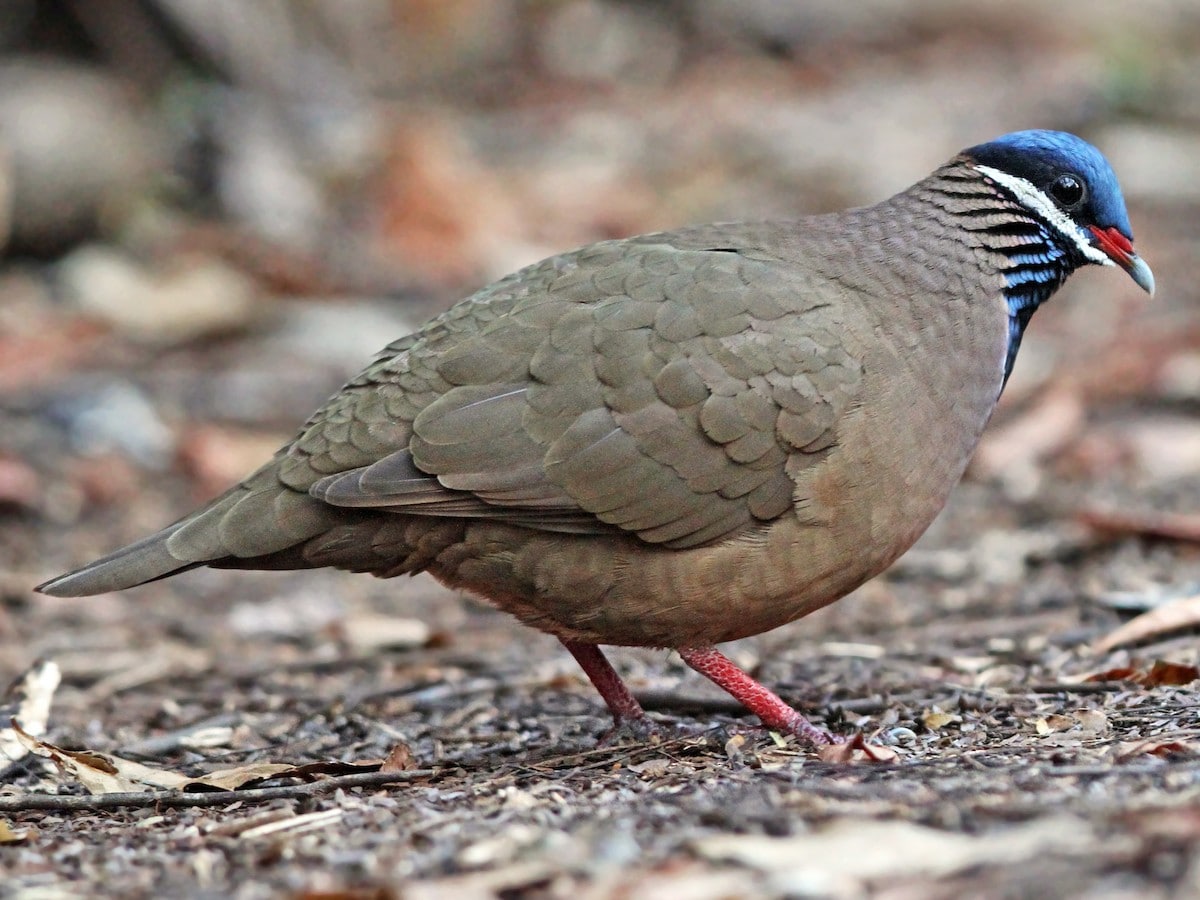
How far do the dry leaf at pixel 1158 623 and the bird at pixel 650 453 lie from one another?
1.08 meters

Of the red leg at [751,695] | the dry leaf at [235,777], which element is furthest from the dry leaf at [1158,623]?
the dry leaf at [235,777]

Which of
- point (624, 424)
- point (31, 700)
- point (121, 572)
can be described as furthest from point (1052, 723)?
point (31, 700)

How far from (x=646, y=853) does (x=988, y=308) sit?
7.84 feet

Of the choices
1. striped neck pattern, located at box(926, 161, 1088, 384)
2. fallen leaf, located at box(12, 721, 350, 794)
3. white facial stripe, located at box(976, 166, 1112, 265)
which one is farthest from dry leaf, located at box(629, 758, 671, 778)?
white facial stripe, located at box(976, 166, 1112, 265)

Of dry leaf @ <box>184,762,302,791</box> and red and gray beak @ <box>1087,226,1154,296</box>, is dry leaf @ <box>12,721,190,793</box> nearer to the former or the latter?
dry leaf @ <box>184,762,302,791</box>

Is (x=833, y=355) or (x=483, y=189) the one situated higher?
(x=483, y=189)

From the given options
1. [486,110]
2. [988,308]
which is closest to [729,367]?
[988,308]

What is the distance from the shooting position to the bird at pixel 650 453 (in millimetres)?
4297

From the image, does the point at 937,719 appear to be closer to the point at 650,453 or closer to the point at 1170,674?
the point at 1170,674

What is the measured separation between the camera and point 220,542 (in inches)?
174

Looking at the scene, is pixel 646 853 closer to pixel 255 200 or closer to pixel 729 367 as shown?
pixel 729 367

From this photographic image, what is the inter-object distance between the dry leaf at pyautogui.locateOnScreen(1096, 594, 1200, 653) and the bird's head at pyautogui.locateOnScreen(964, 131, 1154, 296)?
108cm

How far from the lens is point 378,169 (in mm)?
12531

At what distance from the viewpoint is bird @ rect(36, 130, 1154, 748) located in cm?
430
